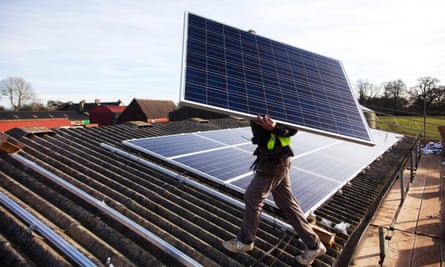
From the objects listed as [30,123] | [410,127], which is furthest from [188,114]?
[410,127]

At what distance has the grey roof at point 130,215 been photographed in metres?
4.05

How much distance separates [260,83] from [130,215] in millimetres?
3777

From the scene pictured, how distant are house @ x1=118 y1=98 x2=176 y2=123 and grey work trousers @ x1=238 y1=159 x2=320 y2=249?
4724 cm

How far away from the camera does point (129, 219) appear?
4.80 meters

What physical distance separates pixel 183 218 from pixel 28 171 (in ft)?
14.0

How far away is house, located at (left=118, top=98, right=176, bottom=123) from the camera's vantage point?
4958 cm

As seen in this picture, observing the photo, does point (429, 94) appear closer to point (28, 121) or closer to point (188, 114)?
point (188, 114)

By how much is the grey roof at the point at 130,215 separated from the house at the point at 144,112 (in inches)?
1654

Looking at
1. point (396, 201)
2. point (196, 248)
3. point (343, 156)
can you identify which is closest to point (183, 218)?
point (196, 248)

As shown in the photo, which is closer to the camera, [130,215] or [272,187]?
[272,187]

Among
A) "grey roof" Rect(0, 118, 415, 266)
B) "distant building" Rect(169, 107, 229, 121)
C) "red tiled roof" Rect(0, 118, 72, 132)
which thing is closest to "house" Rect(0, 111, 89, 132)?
"red tiled roof" Rect(0, 118, 72, 132)

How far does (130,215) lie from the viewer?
16.7ft

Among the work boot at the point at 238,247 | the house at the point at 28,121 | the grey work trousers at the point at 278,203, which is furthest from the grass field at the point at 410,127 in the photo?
the house at the point at 28,121

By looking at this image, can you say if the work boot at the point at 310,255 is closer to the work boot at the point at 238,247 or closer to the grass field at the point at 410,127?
the work boot at the point at 238,247
